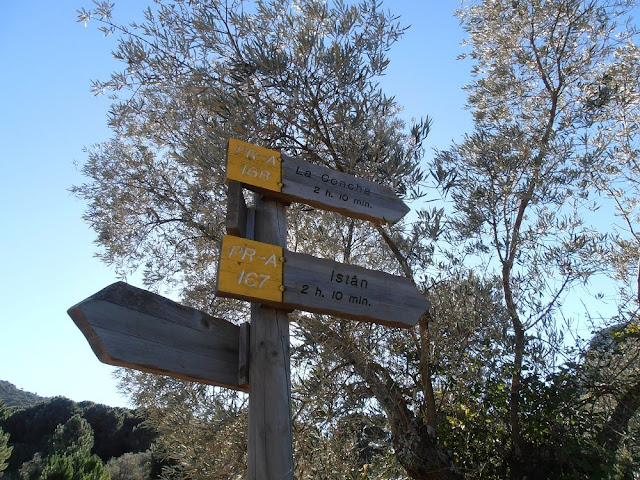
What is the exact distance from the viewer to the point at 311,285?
3.25 meters

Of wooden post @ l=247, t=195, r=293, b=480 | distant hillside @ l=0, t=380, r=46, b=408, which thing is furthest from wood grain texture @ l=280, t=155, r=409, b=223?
distant hillside @ l=0, t=380, r=46, b=408

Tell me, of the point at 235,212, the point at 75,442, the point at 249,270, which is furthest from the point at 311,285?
the point at 75,442

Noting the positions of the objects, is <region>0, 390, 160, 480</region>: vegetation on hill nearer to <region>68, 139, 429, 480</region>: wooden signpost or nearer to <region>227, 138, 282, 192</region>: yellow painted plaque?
<region>68, 139, 429, 480</region>: wooden signpost

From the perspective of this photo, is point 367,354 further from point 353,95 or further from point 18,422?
point 18,422

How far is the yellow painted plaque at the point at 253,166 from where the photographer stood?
338 centimetres

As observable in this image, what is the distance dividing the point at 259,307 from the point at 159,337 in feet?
2.21

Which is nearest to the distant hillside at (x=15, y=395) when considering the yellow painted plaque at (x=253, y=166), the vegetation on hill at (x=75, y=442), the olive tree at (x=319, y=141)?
the vegetation on hill at (x=75, y=442)

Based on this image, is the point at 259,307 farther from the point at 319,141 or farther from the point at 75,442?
the point at 75,442

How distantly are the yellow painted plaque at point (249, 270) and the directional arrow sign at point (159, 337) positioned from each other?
0.29 meters

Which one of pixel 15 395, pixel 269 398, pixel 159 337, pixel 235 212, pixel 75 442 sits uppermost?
pixel 15 395

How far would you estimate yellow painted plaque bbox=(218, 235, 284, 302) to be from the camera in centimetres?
288

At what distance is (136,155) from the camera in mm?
7824

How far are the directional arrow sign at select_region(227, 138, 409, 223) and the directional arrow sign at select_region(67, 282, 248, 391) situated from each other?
982 mm

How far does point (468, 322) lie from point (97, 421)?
4202 centimetres
